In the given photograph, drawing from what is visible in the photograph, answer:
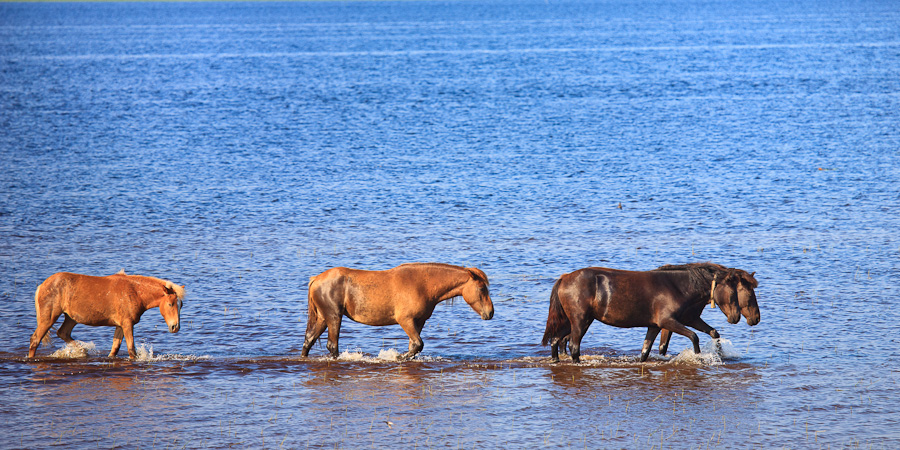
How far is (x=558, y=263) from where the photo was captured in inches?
781

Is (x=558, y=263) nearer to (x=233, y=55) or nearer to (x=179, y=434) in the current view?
(x=179, y=434)

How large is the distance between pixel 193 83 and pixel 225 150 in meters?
27.3

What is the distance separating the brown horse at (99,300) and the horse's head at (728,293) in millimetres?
7446

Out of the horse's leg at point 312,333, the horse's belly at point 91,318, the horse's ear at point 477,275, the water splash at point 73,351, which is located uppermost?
the horse's ear at point 477,275

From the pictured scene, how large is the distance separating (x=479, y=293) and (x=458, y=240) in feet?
29.5

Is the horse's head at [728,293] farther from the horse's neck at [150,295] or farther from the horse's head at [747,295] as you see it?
the horse's neck at [150,295]

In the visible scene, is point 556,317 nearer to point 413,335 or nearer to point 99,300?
point 413,335

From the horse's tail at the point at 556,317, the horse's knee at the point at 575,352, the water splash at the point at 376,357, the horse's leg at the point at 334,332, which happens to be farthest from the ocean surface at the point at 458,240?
the horse's tail at the point at 556,317

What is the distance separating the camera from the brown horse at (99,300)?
13219 mm

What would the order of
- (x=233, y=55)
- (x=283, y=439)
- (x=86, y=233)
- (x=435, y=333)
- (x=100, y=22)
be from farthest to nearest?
(x=100, y=22)
(x=233, y=55)
(x=86, y=233)
(x=435, y=333)
(x=283, y=439)

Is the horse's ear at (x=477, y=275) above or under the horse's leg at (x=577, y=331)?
above

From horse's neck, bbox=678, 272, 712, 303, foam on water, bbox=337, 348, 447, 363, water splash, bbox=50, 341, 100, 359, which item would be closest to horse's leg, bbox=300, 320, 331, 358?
foam on water, bbox=337, 348, 447, 363

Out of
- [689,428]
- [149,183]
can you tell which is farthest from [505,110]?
[689,428]

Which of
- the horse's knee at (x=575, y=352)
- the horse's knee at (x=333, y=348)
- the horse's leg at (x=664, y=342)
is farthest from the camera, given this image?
the horse's leg at (x=664, y=342)
